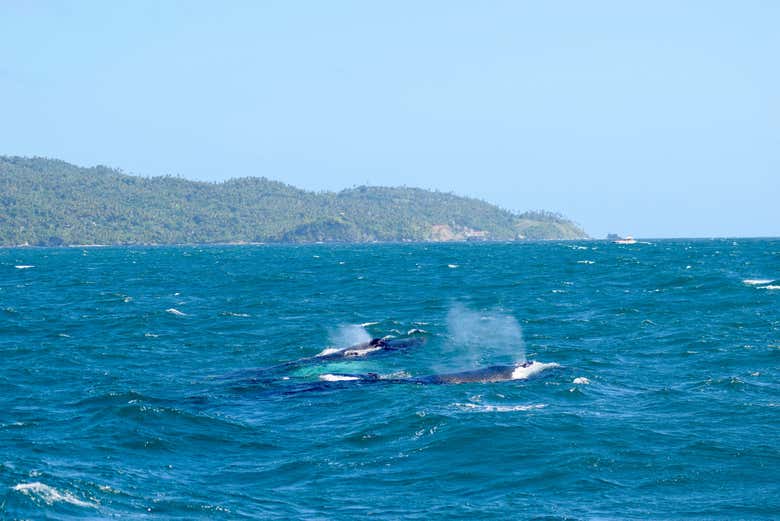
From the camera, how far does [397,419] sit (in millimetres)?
32031

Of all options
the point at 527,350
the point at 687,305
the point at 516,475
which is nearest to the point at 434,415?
the point at 516,475

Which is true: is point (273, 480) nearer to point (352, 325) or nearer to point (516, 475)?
point (516, 475)

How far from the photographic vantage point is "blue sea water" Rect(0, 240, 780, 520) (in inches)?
944

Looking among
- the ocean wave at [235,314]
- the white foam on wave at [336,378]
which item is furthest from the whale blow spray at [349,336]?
the white foam on wave at [336,378]

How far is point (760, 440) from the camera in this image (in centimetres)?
2917

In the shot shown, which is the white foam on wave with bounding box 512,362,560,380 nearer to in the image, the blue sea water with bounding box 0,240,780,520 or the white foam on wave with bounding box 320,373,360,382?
the blue sea water with bounding box 0,240,780,520

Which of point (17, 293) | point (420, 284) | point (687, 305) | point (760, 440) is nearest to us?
point (760, 440)

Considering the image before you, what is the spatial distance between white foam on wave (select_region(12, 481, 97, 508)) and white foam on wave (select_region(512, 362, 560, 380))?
795 inches

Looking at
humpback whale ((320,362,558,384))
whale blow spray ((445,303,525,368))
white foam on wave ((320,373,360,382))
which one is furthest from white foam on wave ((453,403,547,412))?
whale blow spray ((445,303,525,368))

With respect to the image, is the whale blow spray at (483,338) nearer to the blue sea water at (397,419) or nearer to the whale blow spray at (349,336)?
the blue sea water at (397,419)

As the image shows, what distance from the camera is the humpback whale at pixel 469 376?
39.2 meters

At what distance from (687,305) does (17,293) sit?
6079cm

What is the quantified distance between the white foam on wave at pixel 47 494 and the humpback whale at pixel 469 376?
55.5 ft

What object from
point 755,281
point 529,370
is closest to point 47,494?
point 529,370
